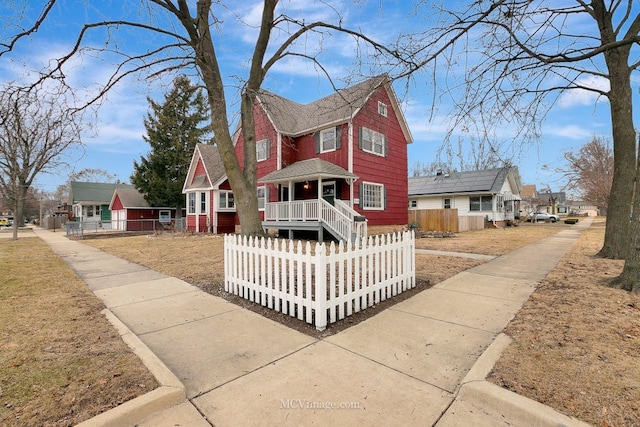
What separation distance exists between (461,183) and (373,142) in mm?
17769

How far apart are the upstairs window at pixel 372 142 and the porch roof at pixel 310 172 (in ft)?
6.70

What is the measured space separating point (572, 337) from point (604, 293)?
264 centimetres

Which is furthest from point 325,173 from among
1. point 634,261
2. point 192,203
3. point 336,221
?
point 192,203

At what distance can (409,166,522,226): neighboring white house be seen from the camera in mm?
27453

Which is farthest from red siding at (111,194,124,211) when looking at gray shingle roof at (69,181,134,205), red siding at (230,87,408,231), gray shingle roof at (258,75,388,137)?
gray shingle roof at (258,75,388,137)

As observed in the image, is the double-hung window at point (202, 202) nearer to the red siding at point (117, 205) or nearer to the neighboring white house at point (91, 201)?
the red siding at point (117, 205)

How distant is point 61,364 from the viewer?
2.98 meters

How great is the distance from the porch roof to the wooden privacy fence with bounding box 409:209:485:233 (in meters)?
9.06

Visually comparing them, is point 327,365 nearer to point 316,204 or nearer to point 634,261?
point 634,261

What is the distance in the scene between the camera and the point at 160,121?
27750 millimetres

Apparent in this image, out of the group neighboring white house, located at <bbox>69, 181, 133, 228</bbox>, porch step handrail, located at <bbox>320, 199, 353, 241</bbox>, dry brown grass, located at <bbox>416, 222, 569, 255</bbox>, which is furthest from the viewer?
neighboring white house, located at <bbox>69, 181, 133, 228</bbox>

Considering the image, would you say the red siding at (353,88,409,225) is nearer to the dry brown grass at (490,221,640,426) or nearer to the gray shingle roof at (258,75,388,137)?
the gray shingle roof at (258,75,388,137)

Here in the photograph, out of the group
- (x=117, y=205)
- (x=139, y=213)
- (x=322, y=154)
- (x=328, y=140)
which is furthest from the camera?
(x=117, y=205)

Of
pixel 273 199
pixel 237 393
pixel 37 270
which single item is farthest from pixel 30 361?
pixel 273 199
